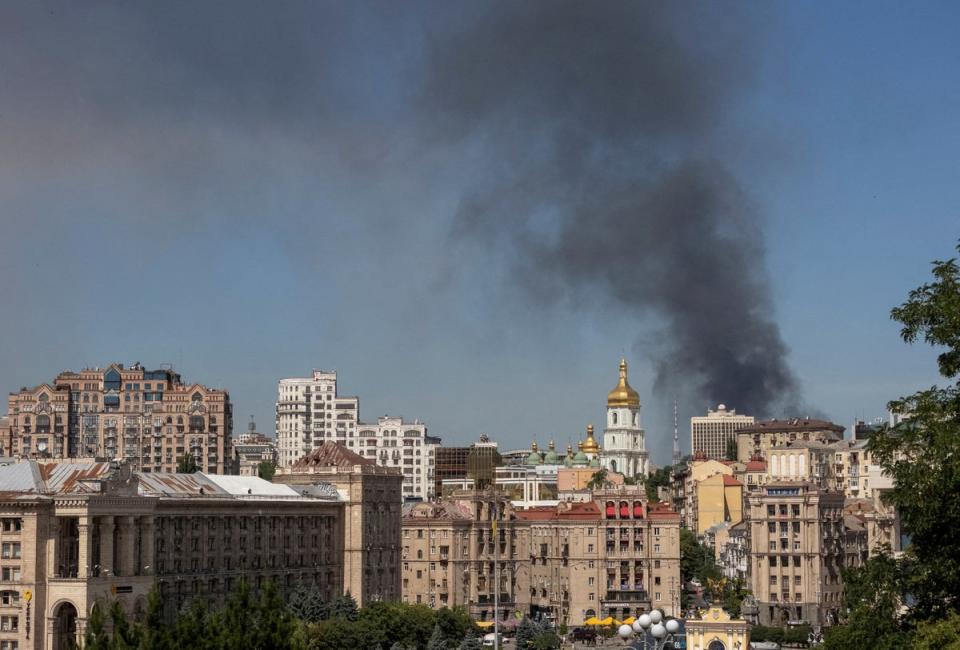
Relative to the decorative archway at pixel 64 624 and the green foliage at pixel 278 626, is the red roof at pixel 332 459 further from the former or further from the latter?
the decorative archway at pixel 64 624

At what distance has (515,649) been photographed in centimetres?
14412

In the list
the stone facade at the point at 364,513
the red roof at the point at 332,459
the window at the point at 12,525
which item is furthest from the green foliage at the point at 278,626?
the red roof at the point at 332,459

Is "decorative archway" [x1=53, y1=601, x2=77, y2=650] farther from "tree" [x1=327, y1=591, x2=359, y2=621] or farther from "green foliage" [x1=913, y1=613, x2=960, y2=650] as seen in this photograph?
"green foliage" [x1=913, y1=613, x2=960, y2=650]

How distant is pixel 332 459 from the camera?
166m

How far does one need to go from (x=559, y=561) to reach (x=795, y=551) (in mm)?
26951

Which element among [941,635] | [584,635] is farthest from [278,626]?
[584,635]

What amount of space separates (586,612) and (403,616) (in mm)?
47606

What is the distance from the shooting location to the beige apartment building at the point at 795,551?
16675 cm

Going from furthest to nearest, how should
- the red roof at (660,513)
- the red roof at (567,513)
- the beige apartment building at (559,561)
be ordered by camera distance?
the red roof at (567,513)
the red roof at (660,513)
the beige apartment building at (559,561)

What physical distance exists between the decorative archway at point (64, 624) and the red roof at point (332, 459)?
50429mm

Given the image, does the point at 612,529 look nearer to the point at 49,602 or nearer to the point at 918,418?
the point at 49,602

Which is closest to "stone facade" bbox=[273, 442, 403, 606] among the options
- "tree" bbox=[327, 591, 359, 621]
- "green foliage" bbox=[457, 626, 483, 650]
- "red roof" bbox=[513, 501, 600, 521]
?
"tree" bbox=[327, 591, 359, 621]

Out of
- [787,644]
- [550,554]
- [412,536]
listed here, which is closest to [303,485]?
[412,536]

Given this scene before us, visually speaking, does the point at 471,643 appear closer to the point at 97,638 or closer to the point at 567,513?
the point at 97,638
